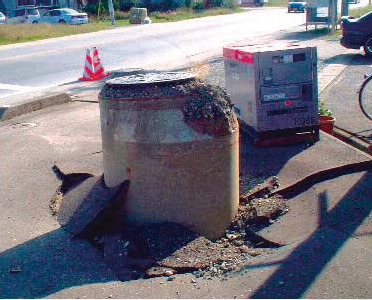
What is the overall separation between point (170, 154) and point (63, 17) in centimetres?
4950

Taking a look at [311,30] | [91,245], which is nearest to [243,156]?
[91,245]

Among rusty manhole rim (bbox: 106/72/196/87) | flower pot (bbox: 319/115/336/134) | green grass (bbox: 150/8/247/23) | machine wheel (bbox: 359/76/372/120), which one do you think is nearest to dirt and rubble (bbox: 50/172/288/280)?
rusty manhole rim (bbox: 106/72/196/87)

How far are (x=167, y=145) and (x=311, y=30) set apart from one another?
27003 mm

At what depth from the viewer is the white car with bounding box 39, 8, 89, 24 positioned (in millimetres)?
51906

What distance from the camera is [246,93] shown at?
25.7 ft

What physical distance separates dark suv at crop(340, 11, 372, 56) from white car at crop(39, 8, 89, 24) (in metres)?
35.6

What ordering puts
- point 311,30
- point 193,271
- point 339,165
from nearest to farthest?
point 193,271, point 339,165, point 311,30

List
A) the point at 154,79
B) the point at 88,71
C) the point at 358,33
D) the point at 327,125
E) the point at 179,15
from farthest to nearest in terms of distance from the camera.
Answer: the point at 179,15 → the point at 358,33 → the point at 88,71 → the point at 327,125 → the point at 154,79

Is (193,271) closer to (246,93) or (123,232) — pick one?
(123,232)

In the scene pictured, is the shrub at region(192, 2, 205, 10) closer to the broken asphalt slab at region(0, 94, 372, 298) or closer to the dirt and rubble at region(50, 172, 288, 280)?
the broken asphalt slab at region(0, 94, 372, 298)

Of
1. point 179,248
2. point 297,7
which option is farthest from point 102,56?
point 297,7

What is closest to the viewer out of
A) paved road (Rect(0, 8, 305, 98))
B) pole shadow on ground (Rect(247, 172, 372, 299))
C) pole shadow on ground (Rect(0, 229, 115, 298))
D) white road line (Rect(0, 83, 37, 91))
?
pole shadow on ground (Rect(247, 172, 372, 299))

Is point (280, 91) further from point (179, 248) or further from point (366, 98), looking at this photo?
point (179, 248)

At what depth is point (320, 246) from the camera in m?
4.91
